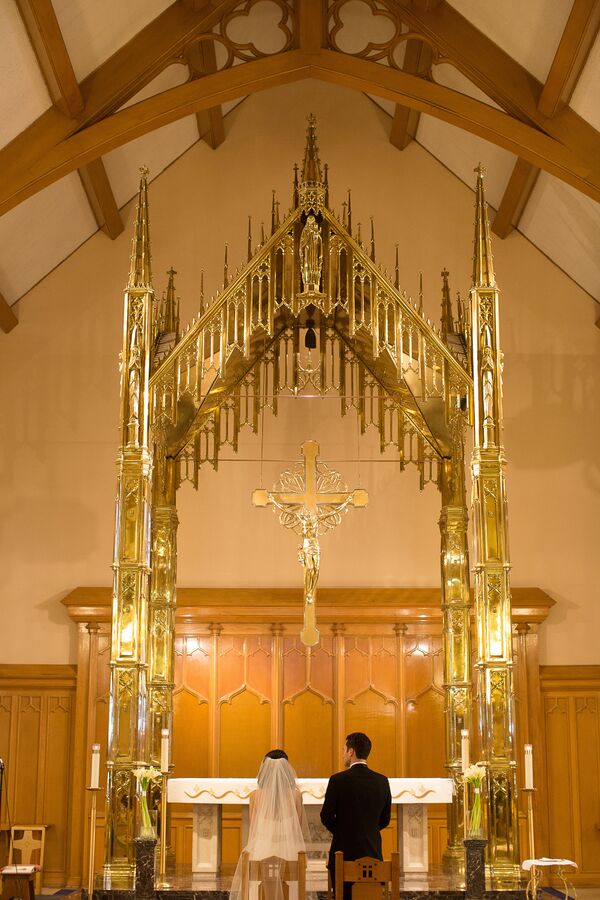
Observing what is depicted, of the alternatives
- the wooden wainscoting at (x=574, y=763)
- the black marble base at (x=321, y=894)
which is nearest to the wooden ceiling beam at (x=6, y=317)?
the wooden wainscoting at (x=574, y=763)

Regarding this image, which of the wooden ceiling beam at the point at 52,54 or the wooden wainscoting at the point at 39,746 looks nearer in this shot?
the wooden ceiling beam at the point at 52,54

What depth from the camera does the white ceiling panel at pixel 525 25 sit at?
10.9 metres

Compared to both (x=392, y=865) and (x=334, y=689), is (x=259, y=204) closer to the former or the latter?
(x=334, y=689)

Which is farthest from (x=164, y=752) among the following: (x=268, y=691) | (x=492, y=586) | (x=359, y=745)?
(x=268, y=691)

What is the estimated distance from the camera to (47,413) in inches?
598

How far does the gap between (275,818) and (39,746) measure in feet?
23.5

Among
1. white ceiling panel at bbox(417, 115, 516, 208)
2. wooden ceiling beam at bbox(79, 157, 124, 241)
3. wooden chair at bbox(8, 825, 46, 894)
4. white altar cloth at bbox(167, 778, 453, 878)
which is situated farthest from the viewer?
white ceiling panel at bbox(417, 115, 516, 208)

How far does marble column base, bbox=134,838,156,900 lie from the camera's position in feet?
28.1

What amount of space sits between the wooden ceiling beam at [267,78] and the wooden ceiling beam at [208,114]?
1863 mm

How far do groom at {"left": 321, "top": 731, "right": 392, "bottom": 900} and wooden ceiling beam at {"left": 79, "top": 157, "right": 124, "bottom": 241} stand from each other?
9.12 metres

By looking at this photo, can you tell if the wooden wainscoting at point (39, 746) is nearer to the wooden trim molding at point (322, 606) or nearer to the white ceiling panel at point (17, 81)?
the wooden trim molding at point (322, 606)

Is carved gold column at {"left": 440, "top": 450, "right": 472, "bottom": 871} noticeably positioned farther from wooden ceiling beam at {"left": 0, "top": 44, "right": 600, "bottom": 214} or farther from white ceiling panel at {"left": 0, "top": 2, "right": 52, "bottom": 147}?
white ceiling panel at {"left": 0, "top": 2, "right": 52, "bottom": 147}

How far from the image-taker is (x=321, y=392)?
10.5 metres

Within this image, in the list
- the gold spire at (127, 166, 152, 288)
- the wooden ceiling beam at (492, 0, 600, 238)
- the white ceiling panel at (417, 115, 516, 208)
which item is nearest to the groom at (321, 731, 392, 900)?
the gold spire at (127, 166, 152, 288)
